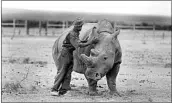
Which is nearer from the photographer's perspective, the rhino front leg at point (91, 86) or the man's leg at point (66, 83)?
the rhino front leg at point (91, 86)

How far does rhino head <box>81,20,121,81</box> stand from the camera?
437 inches

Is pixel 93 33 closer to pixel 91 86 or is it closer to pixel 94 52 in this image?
pixel 94 52

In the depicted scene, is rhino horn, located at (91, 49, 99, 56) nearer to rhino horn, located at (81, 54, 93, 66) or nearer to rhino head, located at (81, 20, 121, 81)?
rhino head, located at (81, 20, 121, 81)

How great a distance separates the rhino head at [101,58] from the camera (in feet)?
36.4

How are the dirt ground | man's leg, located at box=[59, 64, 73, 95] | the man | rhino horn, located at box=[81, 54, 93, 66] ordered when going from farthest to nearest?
man's leg, located at box=[59, 64, 73, 95]
the man
the dirt ground
rhino horn, located at box=[81, 54, 93, 66]

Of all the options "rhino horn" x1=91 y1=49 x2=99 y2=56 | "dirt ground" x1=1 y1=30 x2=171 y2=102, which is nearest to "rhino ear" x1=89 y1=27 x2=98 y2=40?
"rhino horn" x1=91 y1=49 x2=99 y2=56

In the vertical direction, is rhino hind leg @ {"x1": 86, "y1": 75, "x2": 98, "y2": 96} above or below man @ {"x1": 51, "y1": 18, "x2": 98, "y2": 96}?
below

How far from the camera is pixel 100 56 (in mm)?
11094

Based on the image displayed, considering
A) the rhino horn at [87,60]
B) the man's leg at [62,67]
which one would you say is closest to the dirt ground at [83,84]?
the man's leg at [62,67]

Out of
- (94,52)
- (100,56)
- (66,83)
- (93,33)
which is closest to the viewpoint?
(100,56)

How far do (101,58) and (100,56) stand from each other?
0.18 ft

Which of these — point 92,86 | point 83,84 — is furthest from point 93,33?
point 83,84

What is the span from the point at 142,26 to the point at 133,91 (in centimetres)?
3549

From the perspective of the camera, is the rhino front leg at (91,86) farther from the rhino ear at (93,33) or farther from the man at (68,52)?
the rhino ear at (93,33)
